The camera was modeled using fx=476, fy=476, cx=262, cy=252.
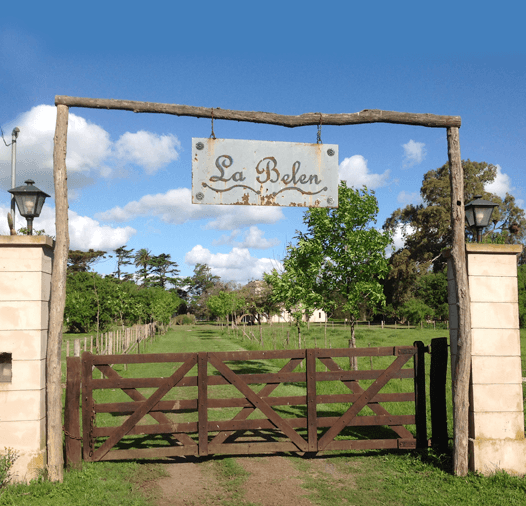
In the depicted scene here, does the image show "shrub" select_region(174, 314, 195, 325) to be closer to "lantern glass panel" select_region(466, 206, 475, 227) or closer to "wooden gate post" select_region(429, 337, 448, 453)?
"wooden gate post" select_region(429, 337, 448, 453)

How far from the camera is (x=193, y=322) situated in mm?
79500

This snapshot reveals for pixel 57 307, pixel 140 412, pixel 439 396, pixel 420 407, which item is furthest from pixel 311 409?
pixel 57 307

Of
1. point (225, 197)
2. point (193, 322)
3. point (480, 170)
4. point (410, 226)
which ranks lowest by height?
point (193, 322)

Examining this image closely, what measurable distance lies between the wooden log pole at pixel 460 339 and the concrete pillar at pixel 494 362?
4.8 inches

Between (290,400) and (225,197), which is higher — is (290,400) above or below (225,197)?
below

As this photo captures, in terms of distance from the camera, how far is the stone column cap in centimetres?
580

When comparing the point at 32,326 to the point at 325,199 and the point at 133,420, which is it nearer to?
the point at 133,420

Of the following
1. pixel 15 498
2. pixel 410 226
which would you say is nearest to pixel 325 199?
pixel 15 498

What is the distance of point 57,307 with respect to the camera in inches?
231

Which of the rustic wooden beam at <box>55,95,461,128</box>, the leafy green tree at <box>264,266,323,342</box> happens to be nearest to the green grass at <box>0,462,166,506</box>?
the rustic wooden beam at <box>55,95,461,128</box>

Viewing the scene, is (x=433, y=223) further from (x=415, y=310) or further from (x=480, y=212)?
(x=480, y=212)

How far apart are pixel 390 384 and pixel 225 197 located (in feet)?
25.5

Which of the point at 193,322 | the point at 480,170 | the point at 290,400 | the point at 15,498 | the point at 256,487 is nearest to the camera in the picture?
the point at 15,498

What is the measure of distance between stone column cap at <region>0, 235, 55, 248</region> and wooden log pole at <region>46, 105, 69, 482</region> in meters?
0.17
